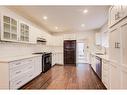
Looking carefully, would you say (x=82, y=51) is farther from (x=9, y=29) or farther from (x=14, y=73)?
(x=14, y=73)

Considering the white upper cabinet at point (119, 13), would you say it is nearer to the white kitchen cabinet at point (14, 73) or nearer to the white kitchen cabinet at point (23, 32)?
the white kitchen cabinet at point (14, 73)

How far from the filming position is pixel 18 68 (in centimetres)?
328

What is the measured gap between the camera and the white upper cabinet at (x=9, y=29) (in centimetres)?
320

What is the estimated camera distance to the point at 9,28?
3492 mm

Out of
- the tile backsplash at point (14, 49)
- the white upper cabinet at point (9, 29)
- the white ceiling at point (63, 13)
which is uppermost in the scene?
the white ceiling at point (63, 13)

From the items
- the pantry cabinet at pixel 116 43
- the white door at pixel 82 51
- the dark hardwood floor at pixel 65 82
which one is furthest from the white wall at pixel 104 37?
the pantry cabinet at pixel 116 43

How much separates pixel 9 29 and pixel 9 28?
0.03 metres

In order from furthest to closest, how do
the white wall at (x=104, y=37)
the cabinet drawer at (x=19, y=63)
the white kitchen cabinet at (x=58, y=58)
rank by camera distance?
the white kitchen cabinet at (x=58, y=58)
the white wall at (x=104, y=37)
the cabinet drawer at (x=19, y=63)

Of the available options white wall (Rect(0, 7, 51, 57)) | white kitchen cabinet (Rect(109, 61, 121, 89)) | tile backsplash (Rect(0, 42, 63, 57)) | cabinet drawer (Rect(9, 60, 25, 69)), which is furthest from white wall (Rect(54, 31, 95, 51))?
white kitchen cabinet (Rect(109, 61, 121, 89))

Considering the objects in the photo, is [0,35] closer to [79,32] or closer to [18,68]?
[18,68]

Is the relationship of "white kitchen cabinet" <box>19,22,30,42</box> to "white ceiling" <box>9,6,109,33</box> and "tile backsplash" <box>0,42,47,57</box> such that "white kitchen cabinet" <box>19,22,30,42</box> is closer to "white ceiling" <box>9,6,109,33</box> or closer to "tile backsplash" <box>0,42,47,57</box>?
"tile backsplash" <box>0,42,47,57</box>

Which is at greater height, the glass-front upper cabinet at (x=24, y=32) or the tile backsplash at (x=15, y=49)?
the glass-front upper cabinet at (x=24, y=32)
